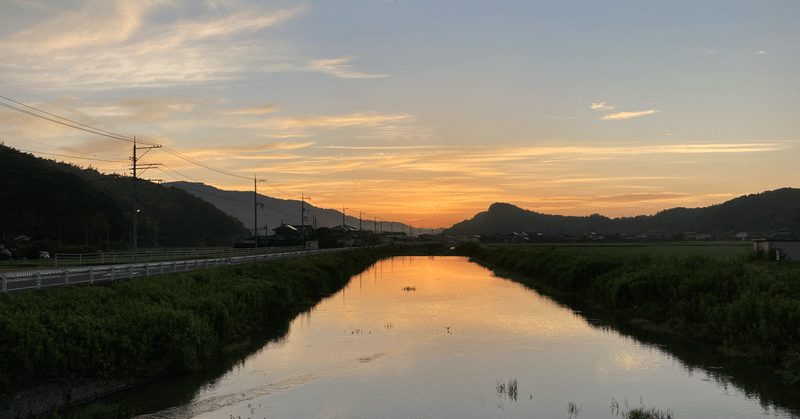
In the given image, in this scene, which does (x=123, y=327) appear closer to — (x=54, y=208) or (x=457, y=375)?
(x=457, y=375)

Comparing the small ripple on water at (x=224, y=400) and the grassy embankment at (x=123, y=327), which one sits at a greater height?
the grassy embankment at (x=123, y=327)

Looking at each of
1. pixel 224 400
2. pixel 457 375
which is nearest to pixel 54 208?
pixel 224 400

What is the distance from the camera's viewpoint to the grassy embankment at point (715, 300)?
22.5m

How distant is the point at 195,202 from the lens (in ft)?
628

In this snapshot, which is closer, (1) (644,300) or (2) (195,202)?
(1) (644,300)

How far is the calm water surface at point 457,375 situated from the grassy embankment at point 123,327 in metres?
2.05

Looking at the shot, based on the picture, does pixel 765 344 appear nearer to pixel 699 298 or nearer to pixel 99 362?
pixel 699 298

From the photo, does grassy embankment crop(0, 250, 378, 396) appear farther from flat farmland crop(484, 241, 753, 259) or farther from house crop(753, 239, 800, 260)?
flat farmland crop(484, 241, 753, 259)

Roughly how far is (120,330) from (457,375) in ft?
38.4

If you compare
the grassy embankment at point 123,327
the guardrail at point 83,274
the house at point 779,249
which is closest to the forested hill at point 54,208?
the guardrail at point 83,274

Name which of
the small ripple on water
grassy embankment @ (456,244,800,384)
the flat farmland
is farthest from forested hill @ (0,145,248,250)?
the small ripple on water

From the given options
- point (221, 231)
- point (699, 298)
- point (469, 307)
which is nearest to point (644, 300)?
point (699, 298)

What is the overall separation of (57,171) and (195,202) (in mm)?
86386

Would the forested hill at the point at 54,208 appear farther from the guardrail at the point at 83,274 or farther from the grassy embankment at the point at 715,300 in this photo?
the grassy embankment at the point at 715,300
